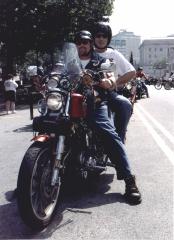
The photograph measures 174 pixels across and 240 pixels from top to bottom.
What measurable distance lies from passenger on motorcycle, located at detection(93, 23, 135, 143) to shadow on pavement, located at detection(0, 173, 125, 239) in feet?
2.57

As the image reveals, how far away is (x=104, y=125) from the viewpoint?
487cm

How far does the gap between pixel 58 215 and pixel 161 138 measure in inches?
223

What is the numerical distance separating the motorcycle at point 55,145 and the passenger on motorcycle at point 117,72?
31.8 inches

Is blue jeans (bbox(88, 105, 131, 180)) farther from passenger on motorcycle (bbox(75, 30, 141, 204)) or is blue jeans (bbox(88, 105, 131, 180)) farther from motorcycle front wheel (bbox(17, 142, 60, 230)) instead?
motorcycle front wheel (bbox(17, 142, 60, 230))

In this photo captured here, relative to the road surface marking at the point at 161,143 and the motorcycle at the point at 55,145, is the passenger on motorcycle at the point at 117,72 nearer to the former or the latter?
the motorcycle at the point at 55,145

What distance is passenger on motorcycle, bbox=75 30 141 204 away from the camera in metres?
4.83

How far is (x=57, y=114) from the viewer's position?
428 cm

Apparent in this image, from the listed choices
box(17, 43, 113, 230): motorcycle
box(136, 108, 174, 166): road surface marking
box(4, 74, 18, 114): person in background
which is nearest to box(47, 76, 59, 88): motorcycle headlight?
box(17, 43, 113, 230): motorcycle

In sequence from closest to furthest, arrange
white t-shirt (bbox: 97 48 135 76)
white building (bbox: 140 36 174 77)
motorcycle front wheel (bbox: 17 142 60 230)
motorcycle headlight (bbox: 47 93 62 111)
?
motorcycle front wheel (bbox: 17 142 60 230) < motorcycle headlight (bbox: 47 93 62 111) < white t-shirt (bbox: 97 48 135 76) < white building (bbox: 140 36 174 77)

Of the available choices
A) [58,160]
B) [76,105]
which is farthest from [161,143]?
[58,160]

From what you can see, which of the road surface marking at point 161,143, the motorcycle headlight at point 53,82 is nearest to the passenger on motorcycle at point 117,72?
the motorcycle headlight at point 53,82

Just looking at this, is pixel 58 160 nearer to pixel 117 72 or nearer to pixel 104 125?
pixel 104 125

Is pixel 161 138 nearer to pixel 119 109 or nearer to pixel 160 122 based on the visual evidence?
pixel 160 122

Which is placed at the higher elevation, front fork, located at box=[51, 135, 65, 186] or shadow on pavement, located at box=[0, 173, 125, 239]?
front fork, located at box=[51, 135, 65, 186]
